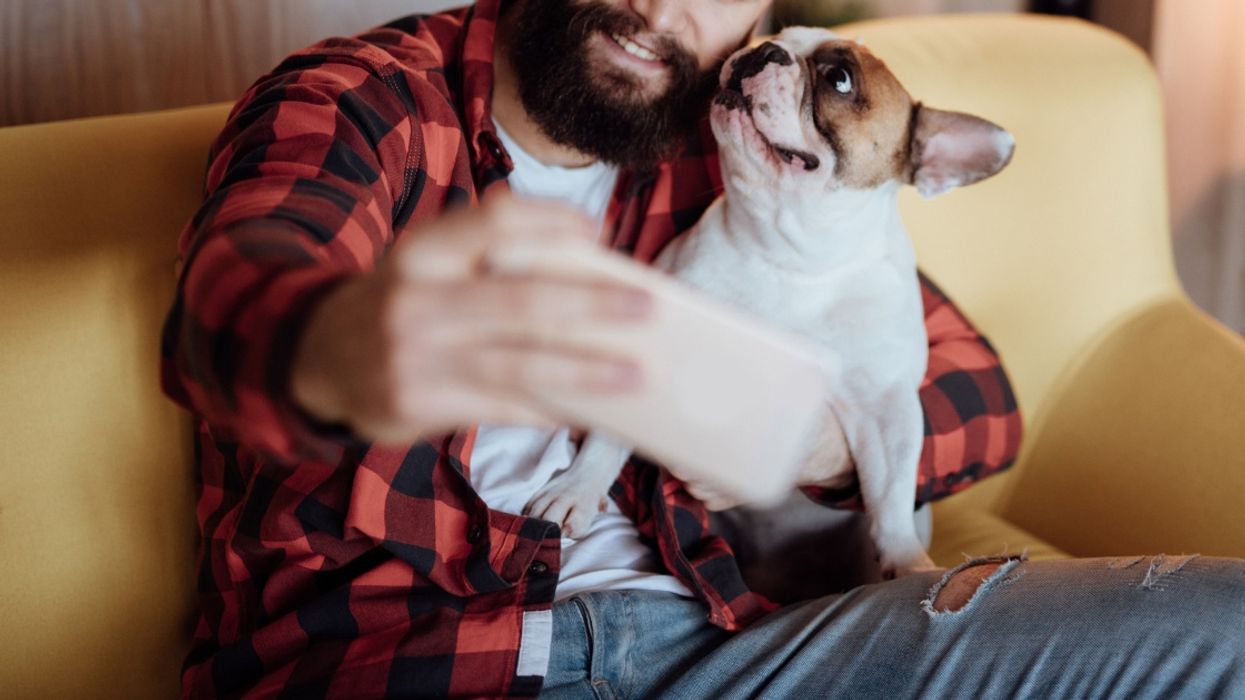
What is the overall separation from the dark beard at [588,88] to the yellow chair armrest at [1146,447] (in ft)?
2.90

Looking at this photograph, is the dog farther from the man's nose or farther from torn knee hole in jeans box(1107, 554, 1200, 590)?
torn knee hole in jeans box(1107, 554, 1200, 590)

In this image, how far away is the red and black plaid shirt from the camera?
0.88 m

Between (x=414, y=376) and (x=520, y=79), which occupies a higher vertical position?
(x=414, y=376)

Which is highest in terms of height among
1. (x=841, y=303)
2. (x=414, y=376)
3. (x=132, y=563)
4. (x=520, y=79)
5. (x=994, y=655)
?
(x=414, y=376)

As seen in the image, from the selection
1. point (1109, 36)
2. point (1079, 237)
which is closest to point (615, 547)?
point (1079, 237)

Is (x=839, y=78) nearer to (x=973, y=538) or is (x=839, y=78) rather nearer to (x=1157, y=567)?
(x=1157, y=567)

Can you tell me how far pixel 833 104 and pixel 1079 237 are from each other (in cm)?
75

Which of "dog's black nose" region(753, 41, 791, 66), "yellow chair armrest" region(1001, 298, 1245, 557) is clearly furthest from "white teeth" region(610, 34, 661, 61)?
"yellow chair armrest" region(1001, 298, 1245, 557)

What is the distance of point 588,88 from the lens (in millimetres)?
1330

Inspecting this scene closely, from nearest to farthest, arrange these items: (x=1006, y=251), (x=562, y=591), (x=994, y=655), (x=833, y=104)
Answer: (x=994, y=655), (x=562, y=591), (x=833, y=104), (x=1006, y=251)

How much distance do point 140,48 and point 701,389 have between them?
1.31 meters

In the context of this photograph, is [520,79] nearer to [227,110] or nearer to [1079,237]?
[227,110]

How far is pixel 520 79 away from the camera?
52.9 inches

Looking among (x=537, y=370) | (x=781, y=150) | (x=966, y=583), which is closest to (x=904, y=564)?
(x=966, y=583)
